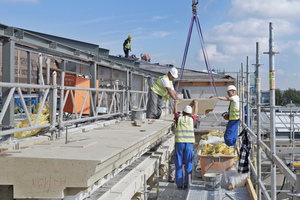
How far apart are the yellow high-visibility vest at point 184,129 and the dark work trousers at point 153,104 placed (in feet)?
5.10

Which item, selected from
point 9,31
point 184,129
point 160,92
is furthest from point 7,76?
point 160,92

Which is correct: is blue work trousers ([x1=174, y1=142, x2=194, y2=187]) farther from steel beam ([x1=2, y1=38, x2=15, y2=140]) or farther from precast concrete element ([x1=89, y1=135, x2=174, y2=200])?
steel beam ([x1=2, y1=38, x2=15, y2=140])

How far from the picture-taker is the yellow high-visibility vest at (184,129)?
8297mm

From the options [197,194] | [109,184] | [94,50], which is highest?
[94,50]

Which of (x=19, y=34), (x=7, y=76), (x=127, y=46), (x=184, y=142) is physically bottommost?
(x=184, y=142)

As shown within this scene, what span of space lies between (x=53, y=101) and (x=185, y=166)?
155 inches

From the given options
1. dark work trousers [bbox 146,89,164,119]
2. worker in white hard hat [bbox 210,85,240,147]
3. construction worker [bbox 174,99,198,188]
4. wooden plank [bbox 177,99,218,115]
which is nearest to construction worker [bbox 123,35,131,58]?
dark work trousers [bbox 146,89,164,119]

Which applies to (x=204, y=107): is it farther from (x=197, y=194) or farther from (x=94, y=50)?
(x=94, y=50)

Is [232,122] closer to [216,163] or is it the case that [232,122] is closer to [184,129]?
[184,129]

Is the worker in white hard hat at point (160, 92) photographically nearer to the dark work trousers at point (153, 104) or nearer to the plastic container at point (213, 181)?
the dark work trousers at point (153, 104)

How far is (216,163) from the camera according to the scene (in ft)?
25.7

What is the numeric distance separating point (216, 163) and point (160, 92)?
8.65 feet

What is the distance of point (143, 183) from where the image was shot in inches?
277

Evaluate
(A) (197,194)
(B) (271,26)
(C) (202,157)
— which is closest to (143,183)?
(A) (197,194)
